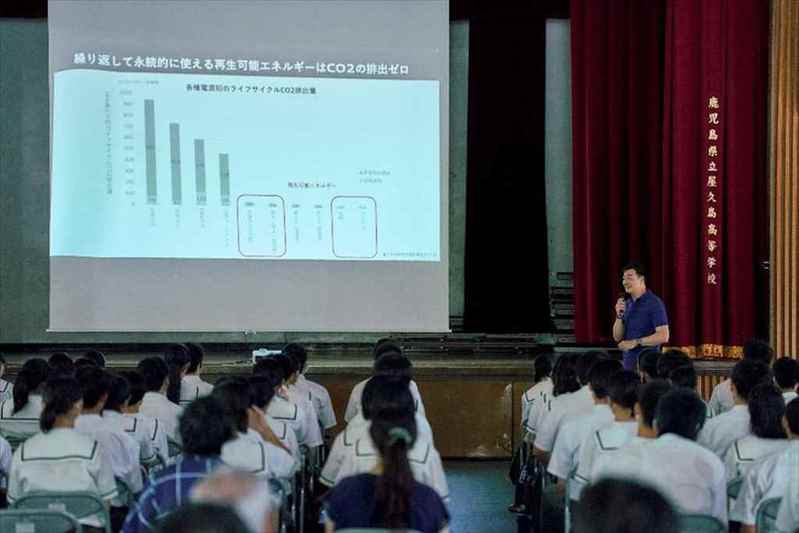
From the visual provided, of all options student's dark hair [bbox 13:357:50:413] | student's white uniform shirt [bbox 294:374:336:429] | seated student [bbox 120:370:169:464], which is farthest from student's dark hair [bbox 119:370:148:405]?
student's white uniform shirt [bbox 294:374:336:429]

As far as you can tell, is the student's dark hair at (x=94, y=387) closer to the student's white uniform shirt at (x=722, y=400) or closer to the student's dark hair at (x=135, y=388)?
the student's dark hair at (x=135, y=388)

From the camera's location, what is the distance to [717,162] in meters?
7.61

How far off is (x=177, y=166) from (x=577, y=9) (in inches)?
118

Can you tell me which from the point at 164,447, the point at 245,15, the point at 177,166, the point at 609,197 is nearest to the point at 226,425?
the point at 164,447

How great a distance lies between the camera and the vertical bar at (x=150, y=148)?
713cm

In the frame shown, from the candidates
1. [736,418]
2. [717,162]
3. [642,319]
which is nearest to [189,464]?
[736,418]

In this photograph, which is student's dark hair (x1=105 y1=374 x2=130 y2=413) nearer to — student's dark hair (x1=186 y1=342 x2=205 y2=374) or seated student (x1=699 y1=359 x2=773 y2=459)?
student's dark hair (x1=186 y1=342 x2=205 y2=374)

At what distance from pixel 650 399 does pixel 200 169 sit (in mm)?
4281

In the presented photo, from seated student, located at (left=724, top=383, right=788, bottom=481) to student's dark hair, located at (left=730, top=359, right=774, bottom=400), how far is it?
665mm

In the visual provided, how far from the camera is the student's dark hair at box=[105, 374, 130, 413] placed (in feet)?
14.2

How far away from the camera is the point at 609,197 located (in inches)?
311

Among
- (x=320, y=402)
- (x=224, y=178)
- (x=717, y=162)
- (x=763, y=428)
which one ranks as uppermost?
(x=717, y=162)

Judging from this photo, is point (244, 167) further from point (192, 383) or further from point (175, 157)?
point (192, 383)

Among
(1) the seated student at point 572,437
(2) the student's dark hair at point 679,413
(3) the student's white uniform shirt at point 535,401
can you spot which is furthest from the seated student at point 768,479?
(3) the student's white uniform shirt at point 535,401
